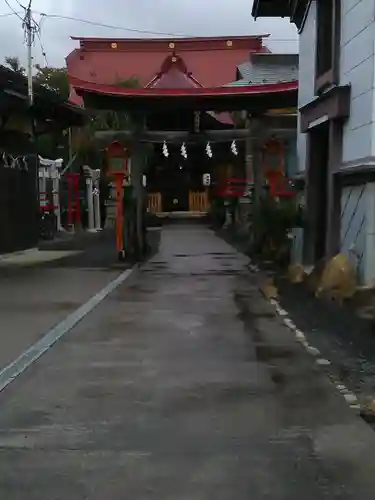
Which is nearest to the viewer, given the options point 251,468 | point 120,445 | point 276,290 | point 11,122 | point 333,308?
point 251,468

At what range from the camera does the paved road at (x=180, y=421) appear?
436 centimetres

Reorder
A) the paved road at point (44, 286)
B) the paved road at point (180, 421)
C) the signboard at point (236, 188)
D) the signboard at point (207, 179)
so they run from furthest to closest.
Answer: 1. the signboard at point (207, 179)
2. the signboard at point (236, 188)
3. the paved road at point (44, 286)
4. the paved road at point (180, 421)

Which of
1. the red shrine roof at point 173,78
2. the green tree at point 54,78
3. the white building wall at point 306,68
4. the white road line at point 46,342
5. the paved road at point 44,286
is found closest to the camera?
the white road line at point 46,342

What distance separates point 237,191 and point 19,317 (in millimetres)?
16824

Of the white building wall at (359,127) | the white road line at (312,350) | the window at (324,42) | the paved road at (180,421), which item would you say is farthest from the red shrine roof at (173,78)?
the paved road at (180,421)

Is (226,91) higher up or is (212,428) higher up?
(226,91)

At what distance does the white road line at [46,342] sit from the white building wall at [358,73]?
14.7 ft

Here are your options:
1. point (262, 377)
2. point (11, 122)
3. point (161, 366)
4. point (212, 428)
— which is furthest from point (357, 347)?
point (11, 122)

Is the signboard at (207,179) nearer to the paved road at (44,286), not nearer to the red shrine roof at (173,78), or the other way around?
the red shrine roof at (173,78)

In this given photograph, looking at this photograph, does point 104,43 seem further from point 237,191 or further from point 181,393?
point 181,393

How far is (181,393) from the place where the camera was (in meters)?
6.30

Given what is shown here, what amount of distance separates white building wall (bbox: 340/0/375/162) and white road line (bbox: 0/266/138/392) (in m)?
4.47

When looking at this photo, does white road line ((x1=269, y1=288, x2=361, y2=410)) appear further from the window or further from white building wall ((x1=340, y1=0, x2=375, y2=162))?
the window

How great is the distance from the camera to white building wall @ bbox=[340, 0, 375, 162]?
1054 centimetres
